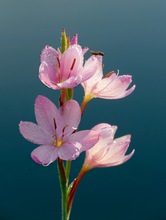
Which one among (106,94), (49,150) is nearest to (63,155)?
(49,150)

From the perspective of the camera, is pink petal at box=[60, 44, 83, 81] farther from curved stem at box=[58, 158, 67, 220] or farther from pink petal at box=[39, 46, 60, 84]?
curved stem at box=[58, 158, 67, 220]

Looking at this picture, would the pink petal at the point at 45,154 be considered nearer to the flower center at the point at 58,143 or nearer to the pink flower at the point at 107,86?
the flower center at the point at 58,143

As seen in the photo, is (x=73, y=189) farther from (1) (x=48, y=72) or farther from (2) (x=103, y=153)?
(1) (x=48, y=72)

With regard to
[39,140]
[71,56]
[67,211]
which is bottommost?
[67,211]

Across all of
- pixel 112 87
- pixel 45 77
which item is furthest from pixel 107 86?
pixel 45 77

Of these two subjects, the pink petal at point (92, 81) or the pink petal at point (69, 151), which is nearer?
the pink petal at point (69, 151)

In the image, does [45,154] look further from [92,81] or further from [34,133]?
[92,81]

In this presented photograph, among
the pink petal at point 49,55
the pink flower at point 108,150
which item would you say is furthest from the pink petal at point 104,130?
the pink petal at point 49,55
